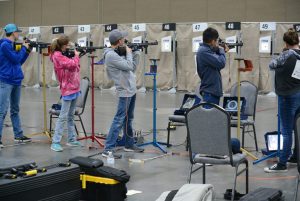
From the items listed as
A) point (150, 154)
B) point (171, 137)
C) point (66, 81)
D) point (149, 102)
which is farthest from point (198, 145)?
point (149, 102)

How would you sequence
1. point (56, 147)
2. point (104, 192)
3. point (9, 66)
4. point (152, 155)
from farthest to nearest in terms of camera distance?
1. point (9, 66)
2. point (56, 147)
3. point (152, 155)
4. point (104, 192)

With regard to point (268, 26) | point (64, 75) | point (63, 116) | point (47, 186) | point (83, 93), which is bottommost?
point (47, 186)

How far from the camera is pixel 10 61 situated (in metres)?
7.72

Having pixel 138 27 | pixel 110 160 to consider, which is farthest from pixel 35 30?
pixel 110 160

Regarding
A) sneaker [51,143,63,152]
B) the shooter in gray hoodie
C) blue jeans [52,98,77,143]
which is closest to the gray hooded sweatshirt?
the shooter in gray hoodie

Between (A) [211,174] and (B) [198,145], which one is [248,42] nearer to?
(A) [211,174]

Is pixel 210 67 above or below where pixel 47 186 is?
above

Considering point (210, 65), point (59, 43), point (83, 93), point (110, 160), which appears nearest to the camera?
point (210, 65)

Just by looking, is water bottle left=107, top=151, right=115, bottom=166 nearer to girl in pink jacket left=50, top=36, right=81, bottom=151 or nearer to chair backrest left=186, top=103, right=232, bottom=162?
girl in pink jacket left=50, top=36, right=81, bottom=151

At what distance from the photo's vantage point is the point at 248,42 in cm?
1545

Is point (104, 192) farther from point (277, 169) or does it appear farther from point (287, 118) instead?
point (287, 118)

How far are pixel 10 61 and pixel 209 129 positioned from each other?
12.6 ft

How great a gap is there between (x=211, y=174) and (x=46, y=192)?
87.7 inches

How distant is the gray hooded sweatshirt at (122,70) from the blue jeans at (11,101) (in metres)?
1.63
